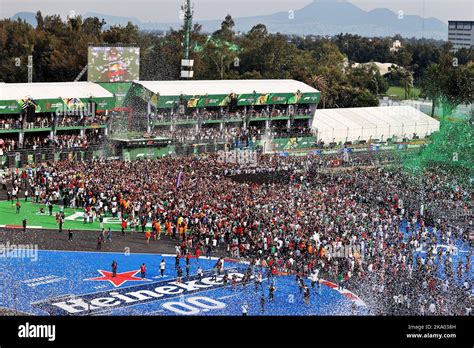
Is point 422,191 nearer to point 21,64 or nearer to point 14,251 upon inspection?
point 14,251

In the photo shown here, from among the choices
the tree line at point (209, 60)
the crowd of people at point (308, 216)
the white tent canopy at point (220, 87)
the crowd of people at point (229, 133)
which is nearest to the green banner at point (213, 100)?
the white tent canopy at point (220, 87)

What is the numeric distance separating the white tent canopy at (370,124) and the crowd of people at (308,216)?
1502 cm

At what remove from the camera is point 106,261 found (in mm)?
30750

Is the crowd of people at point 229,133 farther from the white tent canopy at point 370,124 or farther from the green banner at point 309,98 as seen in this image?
the green banner at point 309,98

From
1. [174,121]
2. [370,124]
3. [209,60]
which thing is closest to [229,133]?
[174,121]

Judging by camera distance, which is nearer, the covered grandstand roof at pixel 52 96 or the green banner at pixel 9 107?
the green banner at pixel 9 107

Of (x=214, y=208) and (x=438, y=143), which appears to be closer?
(x=214, y=208)

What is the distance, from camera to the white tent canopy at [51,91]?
167 ft

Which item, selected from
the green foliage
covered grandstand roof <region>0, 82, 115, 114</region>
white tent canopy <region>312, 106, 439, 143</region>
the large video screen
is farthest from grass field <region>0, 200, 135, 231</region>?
white tent canopy <region>312, 106, 439, 143</region>

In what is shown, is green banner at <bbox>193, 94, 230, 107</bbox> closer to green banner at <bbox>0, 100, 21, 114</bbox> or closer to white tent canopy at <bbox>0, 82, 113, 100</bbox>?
white tent canopy at <bbox>0, 82, 113, 100</bbox>

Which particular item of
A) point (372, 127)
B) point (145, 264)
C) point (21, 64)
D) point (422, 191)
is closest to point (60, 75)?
point (21, 64)

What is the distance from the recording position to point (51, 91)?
5297 cm

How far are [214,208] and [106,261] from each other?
6821mm

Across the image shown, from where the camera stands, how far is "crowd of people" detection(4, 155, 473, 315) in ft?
92.7
